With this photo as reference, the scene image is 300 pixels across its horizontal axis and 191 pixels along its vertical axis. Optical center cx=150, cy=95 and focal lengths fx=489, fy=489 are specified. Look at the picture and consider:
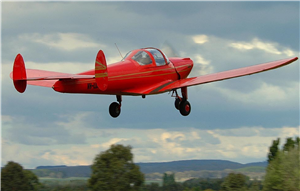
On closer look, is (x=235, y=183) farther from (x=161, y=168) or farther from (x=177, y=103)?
(x=177, y=103)

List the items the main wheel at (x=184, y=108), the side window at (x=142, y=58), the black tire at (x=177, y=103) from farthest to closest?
the black tire at (x=177, y=103), the main wheel at (x=184, y=108), the side window at (x=142, y=58)

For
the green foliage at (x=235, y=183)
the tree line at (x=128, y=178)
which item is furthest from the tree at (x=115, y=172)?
the green foliage at (x=235, y=183)

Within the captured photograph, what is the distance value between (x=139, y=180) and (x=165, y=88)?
156 ft

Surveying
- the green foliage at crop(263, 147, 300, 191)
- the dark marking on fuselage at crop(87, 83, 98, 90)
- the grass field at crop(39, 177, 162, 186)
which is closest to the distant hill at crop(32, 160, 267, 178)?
the grass field at crop(39, 177, 162, 186)

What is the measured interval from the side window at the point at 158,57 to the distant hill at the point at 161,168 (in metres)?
50.5

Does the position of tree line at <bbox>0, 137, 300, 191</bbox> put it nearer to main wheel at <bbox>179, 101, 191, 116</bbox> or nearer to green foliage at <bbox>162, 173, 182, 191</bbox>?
green foliage at <bbox>162, 173, 182, 191</bbox>

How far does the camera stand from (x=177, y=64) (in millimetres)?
24125

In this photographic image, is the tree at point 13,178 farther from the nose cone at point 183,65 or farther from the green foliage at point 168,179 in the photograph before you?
the nose cone at point 183,65

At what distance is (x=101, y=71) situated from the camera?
1819 cm

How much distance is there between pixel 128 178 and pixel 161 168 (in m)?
25.3

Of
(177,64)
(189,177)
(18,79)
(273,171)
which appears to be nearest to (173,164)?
(189,177)

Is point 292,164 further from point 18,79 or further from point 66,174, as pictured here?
point 18,79

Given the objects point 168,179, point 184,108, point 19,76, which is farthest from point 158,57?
point 168,179

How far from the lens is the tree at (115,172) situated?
67.4 m
